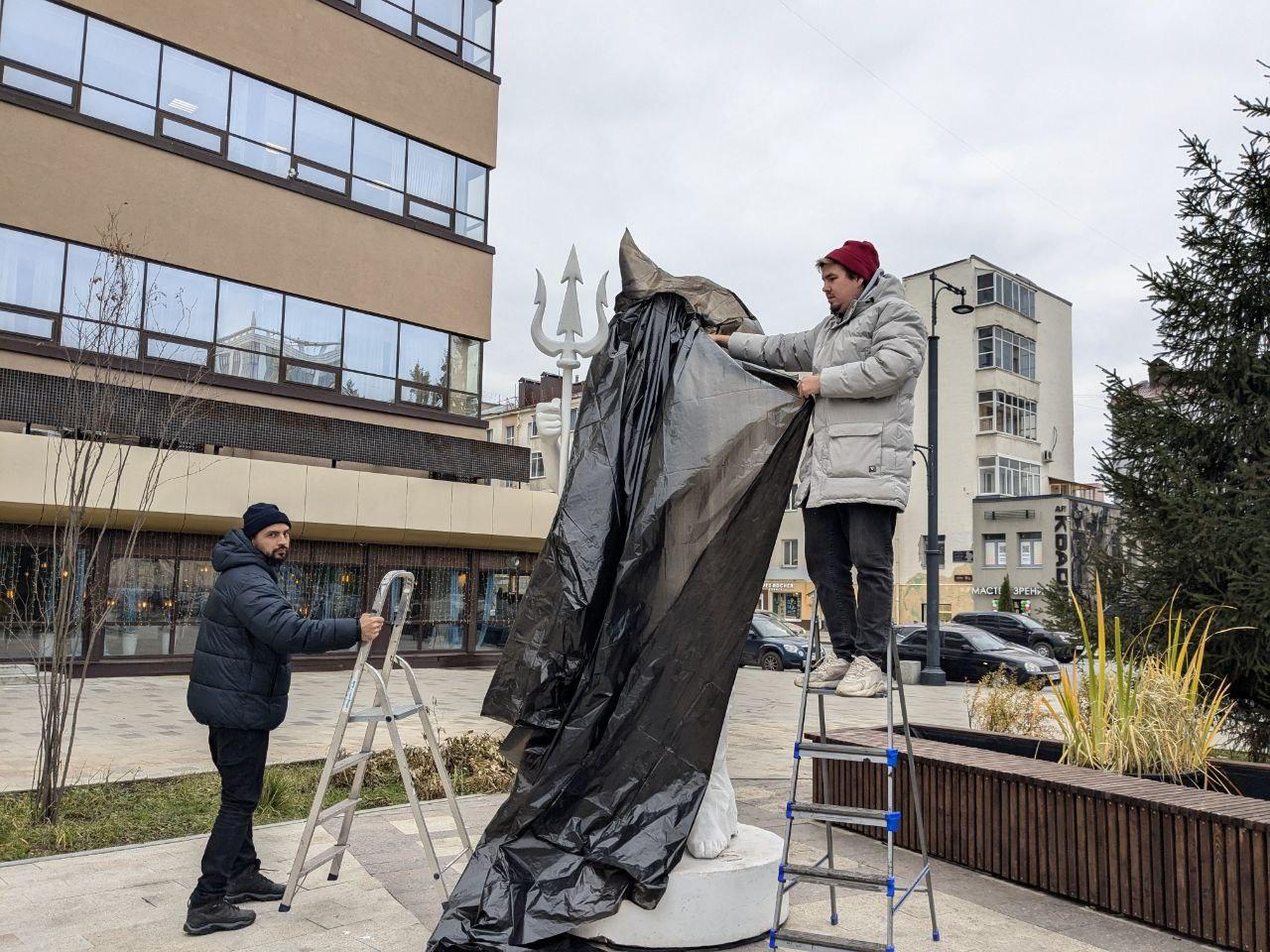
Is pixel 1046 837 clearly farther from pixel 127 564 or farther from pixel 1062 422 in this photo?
pixel 1062 422

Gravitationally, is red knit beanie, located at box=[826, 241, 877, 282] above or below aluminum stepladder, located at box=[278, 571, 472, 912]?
above

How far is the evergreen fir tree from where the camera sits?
26.3 feet

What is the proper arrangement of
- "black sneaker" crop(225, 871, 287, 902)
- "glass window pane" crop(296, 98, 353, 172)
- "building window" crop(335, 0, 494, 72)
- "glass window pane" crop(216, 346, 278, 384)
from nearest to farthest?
"black sneaker" crop(225, 871, 287, 902), "glass window pane" crop(216, 346, 278, 384), "glass window pane" crop(296, 98, 353, 172), "building window" crop(335, 0, 494, 72)

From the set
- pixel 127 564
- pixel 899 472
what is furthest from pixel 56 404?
pixel 899 472

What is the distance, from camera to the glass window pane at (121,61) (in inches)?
672

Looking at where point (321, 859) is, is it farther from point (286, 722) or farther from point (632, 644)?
point (286, 722)

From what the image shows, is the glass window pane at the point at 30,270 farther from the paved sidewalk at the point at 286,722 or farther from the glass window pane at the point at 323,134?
the paved sidewalk at the point at 286,722

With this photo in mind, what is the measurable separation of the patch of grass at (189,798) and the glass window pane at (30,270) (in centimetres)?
1134

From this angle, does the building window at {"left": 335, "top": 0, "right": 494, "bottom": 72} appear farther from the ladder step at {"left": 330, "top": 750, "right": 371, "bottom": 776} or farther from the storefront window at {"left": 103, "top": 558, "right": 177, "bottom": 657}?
the ladder step at {"left": 330, "top": 750, "right": 371, "bottom": 776}

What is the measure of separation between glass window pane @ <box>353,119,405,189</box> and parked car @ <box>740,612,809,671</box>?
42.1 ft

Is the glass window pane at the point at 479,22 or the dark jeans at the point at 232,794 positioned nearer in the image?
the dark jeans at the point at 232,794

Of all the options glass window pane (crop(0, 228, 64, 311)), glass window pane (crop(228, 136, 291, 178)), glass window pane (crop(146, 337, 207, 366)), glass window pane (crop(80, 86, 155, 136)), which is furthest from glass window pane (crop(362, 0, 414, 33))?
glass window pane (crop(0, 228, 64, 311))

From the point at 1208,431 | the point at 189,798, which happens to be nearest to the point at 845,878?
the point at 189,798

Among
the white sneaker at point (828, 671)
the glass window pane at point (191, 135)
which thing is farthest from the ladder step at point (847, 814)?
the glass window pane at point (191, 135)
